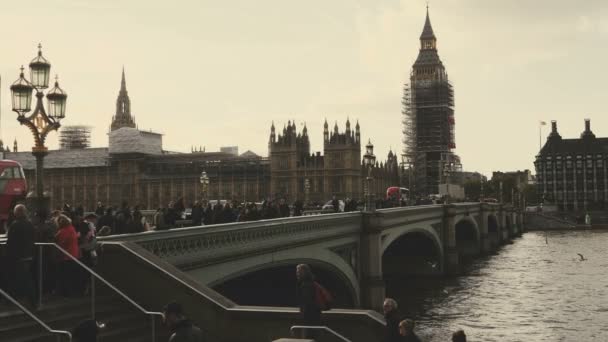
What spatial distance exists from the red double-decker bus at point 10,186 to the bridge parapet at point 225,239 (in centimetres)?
813

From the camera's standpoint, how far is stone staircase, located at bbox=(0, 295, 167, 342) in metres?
8.98

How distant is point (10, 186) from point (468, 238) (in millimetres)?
53618

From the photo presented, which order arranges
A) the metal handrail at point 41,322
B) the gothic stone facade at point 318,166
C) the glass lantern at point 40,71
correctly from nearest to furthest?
the metal handrail at point 41,322, the glass lantern at point 40,71, the gothic stone facade at point 318,166

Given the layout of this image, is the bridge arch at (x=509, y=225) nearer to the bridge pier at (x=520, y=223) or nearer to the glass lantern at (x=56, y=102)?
the bridge pier at (x=520, y=223)

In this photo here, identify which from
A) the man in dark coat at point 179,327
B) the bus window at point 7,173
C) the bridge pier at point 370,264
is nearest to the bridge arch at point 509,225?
the bridge pier at point 370,264

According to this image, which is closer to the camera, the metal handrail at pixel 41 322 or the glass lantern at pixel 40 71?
the metal handrail at pixel 41 322

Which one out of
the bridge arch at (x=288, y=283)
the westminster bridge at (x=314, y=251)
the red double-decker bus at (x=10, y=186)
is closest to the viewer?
the westminster bridge at (x=314, y=251)

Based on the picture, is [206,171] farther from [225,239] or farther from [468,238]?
[225,239]

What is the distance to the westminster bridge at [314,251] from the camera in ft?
47.8

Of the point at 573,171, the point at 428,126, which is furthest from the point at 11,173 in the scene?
the point at 573,171

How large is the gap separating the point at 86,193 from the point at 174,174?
16.6 m

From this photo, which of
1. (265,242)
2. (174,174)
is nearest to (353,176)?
(174,174)

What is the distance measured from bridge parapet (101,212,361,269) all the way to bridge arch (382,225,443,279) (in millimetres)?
25652

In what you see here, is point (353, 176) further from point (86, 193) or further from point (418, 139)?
point (86, 193)
